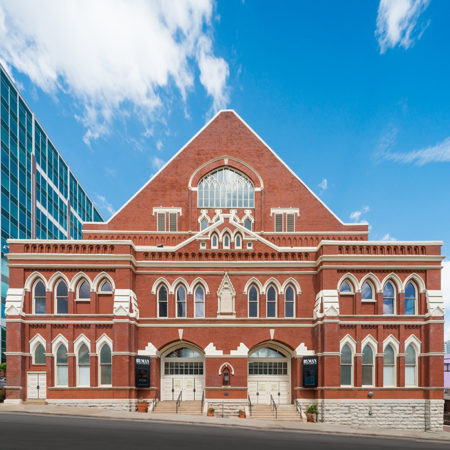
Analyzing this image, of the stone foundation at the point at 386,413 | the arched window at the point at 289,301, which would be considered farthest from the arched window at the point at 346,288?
the stone foundation at the point at 386,413

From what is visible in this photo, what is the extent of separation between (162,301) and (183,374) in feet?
15.6

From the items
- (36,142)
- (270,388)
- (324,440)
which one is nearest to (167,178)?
(270,388)

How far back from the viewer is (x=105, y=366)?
1113 inches

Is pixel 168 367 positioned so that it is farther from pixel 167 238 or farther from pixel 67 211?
pixel 67 211

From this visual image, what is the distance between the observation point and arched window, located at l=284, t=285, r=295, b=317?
30125mm

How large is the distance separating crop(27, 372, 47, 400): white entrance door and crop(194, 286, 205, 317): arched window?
949 cm

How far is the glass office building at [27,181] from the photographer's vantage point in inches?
2437

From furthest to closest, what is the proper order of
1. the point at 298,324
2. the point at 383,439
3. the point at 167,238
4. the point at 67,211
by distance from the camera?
the point at 67,211 < the point at 167,238 < the point at 298,324 < the point at 383,439

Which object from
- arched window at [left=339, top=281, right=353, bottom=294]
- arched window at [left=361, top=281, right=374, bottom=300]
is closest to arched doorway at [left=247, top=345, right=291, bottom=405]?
arched window at [left=339, top=281, right=353, bottom=294]

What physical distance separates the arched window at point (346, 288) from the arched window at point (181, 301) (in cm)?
Result: 953

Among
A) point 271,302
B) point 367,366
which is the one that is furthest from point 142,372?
point 367,366

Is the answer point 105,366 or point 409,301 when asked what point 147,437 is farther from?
point 409,301

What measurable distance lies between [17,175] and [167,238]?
40183 millimetres

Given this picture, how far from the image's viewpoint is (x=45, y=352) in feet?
92.6
